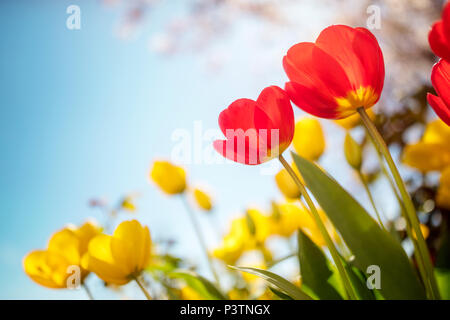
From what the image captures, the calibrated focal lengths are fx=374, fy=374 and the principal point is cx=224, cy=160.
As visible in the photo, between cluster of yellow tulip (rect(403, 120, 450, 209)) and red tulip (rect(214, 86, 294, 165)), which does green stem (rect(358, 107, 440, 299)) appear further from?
cluster of yellow tulip (rect(403, 120, 450, 209))

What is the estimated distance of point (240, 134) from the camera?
0.24 meters

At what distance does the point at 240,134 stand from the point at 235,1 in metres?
3.35

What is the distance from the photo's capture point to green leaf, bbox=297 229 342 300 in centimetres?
30

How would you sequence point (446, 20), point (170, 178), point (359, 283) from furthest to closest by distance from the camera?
point (170, 178) < point (359, 283) < point (446, 20)

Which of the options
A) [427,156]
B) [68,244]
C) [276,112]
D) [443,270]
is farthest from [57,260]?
[427,156]

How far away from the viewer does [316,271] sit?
0.31 m

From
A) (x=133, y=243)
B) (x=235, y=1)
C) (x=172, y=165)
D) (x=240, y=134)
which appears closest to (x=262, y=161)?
(x=240, y=134)

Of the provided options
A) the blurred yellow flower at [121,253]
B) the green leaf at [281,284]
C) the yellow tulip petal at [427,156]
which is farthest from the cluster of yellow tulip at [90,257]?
the yellow tulip petal at [427,156]

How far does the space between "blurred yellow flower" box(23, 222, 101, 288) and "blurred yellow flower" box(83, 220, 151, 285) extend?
0.04 meters

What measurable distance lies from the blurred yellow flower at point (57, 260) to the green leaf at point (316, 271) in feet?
0.65

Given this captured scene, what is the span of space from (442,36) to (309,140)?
9.6 inches

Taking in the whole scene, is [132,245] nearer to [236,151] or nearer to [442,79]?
[236,151]

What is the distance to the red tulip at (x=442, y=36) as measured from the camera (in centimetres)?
18
